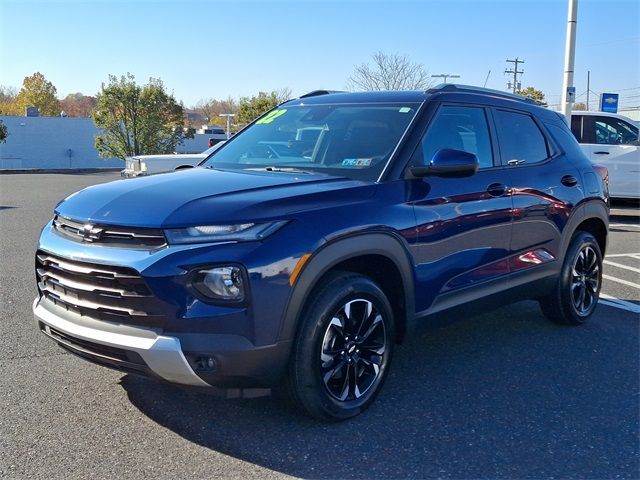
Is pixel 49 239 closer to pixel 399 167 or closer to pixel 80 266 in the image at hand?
pixel 80 266

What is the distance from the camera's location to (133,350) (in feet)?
10.2

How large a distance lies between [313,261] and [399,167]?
1.02 metres

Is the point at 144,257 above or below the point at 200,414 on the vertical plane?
above

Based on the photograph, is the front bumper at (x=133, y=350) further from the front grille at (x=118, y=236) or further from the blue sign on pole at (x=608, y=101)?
the blue sign on pole at (x=608, y=101)

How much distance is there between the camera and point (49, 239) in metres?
3.66

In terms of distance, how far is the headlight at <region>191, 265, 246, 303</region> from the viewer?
3074mm

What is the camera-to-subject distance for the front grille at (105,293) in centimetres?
311

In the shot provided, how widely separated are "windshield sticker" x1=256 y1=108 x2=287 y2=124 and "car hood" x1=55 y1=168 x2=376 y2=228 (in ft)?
3.88

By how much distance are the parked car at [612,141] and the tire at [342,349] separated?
10.6 metres

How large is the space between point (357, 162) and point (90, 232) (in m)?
1.70

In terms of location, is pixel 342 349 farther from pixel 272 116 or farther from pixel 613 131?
pixel 613 131

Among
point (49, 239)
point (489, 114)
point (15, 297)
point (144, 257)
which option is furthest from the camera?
point (15, 297)

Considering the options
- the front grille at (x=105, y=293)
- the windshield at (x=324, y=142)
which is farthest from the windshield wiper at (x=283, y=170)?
the front grille at (x=105, y=293)

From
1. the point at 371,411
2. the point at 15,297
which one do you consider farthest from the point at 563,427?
the point at 15,297
